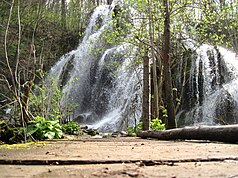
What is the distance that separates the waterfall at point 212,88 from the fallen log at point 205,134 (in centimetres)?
859

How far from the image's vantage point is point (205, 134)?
4680mm

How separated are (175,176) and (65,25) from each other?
27482mm

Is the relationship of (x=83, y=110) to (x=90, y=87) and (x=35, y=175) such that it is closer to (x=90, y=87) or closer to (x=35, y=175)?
(x=90, y=87)

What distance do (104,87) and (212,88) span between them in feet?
22.9

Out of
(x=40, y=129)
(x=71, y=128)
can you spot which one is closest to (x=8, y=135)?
(x=40, y=129)

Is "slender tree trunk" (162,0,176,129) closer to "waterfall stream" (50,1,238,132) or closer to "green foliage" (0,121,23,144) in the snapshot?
"waterfall stream" (50,1,238,132)

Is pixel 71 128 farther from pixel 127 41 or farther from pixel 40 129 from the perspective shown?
pixel 40 129

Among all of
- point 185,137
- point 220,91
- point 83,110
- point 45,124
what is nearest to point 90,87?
point 83,110

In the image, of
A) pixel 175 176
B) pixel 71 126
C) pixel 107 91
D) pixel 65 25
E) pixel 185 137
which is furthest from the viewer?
pixel 65 25

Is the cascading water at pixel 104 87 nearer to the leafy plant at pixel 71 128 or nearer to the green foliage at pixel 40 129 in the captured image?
the leafy plant at pixel 71 128

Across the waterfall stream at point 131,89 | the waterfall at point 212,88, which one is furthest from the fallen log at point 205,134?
the waterfall at point 212,88

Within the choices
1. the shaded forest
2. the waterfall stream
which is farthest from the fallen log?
the waterfall stream

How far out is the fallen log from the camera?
13.1 ft

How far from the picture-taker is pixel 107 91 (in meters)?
18.7
